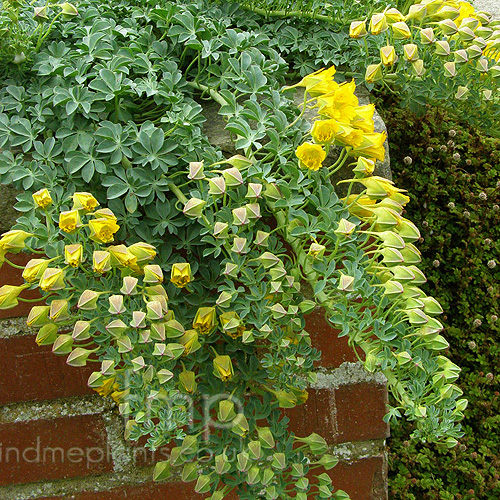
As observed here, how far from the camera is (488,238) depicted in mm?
1693

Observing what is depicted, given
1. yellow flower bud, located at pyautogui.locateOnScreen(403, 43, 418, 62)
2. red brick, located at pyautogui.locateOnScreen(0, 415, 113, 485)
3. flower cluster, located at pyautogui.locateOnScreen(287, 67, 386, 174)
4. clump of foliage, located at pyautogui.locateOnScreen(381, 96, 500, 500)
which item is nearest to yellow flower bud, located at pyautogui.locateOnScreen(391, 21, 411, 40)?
yellow flower bud, located at pyautogui.locateOnScreen(403, 43, 418, 62)

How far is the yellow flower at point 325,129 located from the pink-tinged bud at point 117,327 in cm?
30

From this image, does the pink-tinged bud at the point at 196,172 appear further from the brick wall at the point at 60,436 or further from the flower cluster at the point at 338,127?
the brick wall at the point at 60,436

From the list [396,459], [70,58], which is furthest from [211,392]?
[396,459]

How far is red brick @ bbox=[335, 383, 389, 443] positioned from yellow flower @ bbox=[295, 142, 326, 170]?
38 centimetres

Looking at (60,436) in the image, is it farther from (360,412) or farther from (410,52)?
(410,52)

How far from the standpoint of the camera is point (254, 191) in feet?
2.22

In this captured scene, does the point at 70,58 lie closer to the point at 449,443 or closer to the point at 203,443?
the point at 203,443

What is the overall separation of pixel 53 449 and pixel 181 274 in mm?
372

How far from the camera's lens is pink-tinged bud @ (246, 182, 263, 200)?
2.21 feet

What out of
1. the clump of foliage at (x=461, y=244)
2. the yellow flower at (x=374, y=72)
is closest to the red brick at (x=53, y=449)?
the yellow flower at (x=374, y=72)

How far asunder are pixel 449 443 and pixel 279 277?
9.9 inches

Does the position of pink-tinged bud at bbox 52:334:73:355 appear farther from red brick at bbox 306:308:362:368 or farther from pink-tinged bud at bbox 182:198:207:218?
red brick at bbox 306:308:362:368

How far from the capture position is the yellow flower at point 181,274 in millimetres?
687
